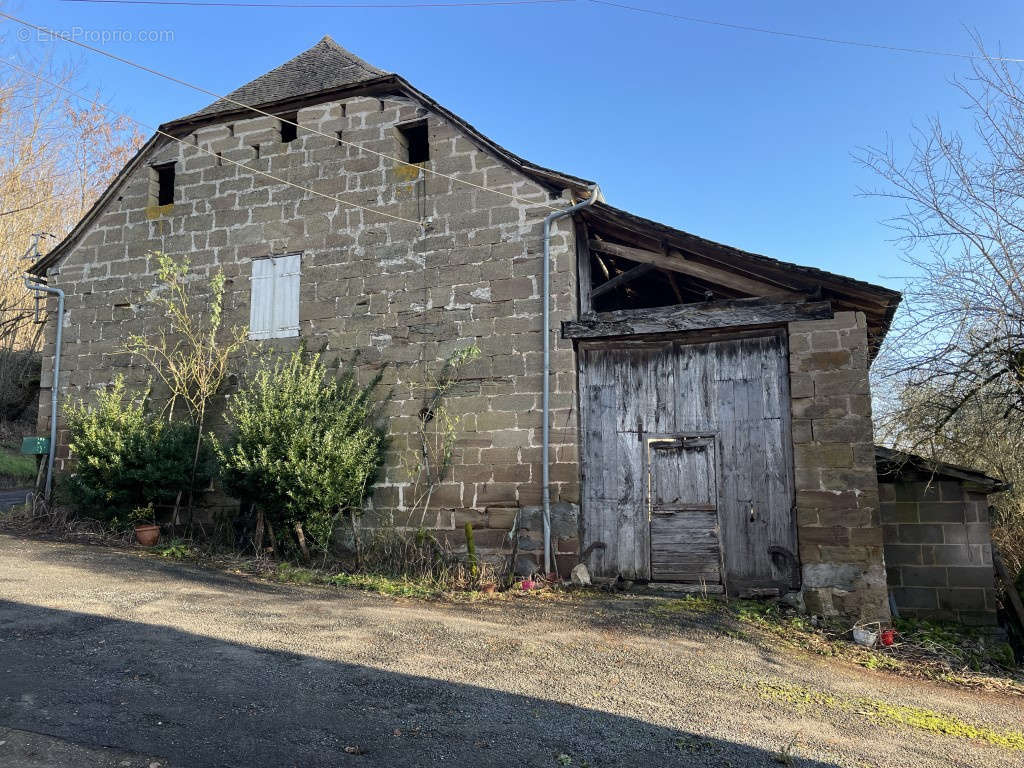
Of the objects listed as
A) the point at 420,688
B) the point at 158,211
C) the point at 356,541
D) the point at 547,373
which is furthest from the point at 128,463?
the point at 420,688

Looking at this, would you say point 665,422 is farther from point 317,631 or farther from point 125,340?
point 125,340

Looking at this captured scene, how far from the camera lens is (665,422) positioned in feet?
27.1

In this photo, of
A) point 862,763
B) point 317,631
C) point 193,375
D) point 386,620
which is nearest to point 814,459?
point 862,763

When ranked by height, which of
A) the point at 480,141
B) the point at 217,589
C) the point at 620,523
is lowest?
the point at 217,589

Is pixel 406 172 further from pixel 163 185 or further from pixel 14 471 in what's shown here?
pixel 14 471

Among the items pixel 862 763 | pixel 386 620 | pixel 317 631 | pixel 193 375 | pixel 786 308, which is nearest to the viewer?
pixel 862 763

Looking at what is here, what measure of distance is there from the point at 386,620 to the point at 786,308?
205 inches

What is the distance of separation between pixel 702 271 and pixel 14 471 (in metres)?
18.5

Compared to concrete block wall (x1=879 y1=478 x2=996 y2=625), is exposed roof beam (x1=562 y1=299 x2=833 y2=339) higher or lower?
higher

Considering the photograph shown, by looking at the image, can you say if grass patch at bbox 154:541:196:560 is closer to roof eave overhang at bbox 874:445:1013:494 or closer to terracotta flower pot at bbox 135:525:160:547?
terracotta flower pot at bbox 135:525:160:547

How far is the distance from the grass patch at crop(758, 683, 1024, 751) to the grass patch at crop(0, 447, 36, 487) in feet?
61.7

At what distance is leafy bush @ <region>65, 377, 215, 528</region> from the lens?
376 inches

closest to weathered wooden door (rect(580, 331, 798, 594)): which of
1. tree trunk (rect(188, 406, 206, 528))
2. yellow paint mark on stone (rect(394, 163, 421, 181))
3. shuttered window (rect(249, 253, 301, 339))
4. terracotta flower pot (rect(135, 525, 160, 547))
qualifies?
yellow paint mark on stone (rect(394, 163, 421, 181))

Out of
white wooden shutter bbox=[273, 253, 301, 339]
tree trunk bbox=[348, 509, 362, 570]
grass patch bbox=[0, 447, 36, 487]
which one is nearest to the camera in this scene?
tree trunk bbox=[348, 509, 362, 570]
